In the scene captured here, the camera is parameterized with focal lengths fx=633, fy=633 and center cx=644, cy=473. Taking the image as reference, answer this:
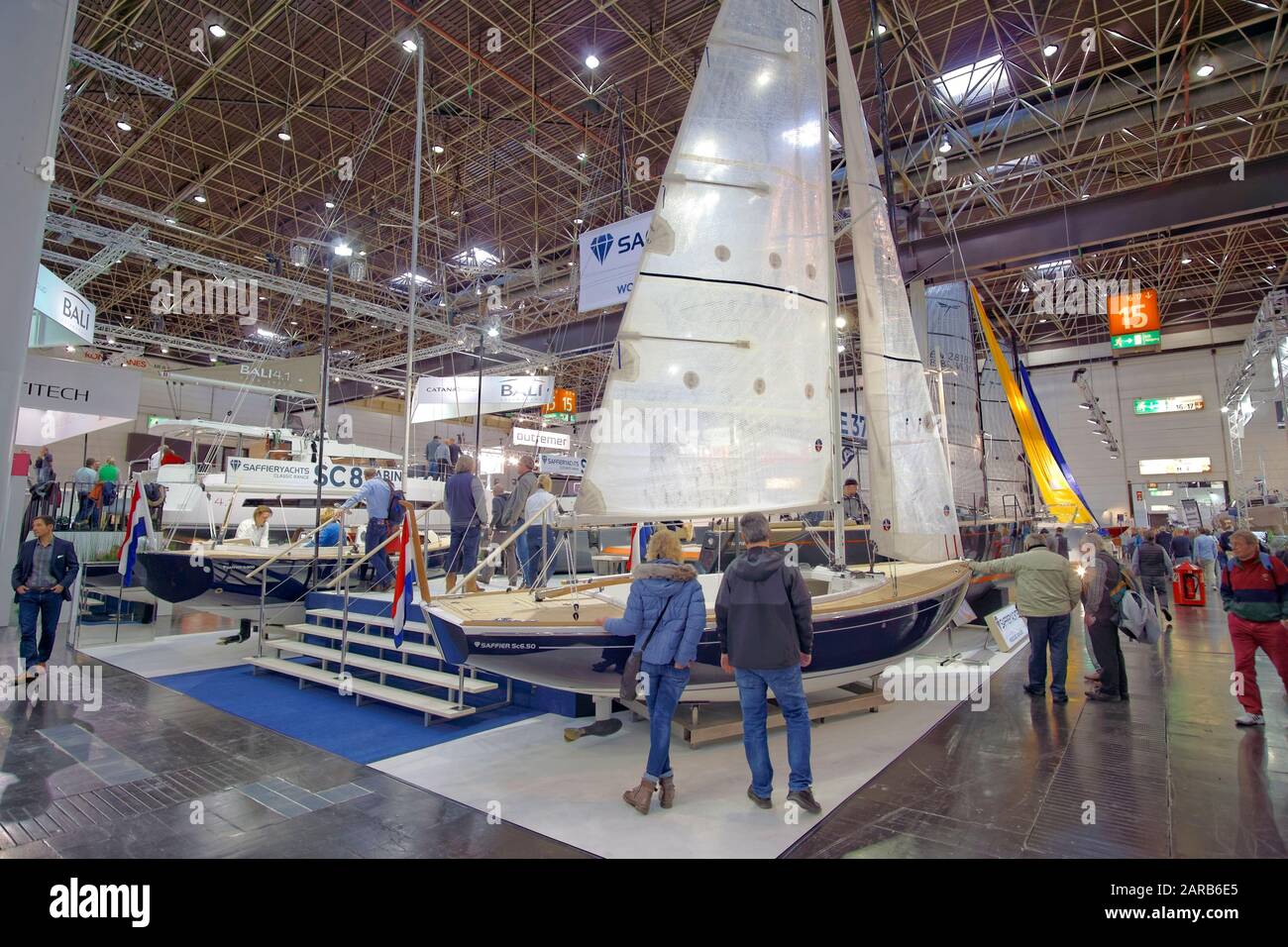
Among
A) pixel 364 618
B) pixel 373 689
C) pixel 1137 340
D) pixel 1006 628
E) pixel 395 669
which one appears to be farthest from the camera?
pixel 1137 340

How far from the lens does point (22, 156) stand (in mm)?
2873

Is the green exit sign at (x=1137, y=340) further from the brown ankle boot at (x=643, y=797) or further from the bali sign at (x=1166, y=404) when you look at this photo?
the brown ankle boot at (x=643, y=797)

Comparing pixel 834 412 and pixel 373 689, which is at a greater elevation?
pixel 834 412

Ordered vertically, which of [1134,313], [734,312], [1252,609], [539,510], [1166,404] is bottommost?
[1252,609]

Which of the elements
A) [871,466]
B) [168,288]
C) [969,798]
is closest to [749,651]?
[969,798]

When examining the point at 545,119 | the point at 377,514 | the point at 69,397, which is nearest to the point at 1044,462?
the point at 545,119

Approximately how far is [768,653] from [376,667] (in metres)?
3.91

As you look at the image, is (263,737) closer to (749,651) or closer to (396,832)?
(396,832)

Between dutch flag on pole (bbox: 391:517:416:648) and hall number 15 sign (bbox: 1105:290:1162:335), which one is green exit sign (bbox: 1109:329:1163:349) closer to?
hall number 15 sign (bbox: 1105:290:1162:335)

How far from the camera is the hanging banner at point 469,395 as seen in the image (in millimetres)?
14445

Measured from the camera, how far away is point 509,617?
3.94m

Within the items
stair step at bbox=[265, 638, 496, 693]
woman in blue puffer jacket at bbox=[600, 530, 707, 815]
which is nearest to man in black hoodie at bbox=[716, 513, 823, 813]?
woman in blue puffer jacket at bbox=[600, 530, 707, 815]

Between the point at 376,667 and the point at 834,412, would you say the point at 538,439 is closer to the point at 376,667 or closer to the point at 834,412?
the point at 376,667
